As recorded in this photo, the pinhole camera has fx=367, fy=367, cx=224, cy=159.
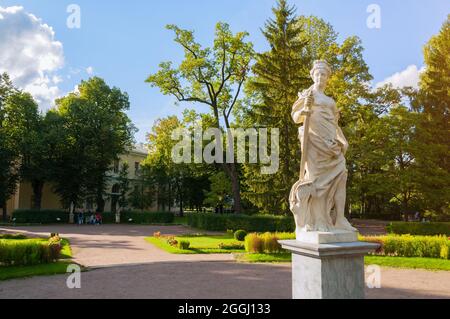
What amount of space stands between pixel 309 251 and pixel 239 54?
95.0 feet

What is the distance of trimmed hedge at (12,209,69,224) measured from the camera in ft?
117

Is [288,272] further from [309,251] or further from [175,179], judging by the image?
[175,179]

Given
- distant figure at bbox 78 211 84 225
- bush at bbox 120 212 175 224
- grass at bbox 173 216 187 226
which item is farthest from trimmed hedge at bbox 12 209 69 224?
grass at bbox 173 216 187 226

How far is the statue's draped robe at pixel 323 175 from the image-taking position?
21.3 ft

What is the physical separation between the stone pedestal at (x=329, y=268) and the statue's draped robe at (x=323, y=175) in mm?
386

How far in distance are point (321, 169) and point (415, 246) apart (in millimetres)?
11920

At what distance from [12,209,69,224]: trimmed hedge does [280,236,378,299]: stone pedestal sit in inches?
1429

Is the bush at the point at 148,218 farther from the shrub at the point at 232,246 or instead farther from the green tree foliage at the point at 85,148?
the shrub at the point at 232,246

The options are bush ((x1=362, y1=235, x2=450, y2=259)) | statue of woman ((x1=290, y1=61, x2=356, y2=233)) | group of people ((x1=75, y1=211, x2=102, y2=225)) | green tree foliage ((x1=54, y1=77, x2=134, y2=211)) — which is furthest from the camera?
green tree foliage ((x1=54, y1=77, x2=134, y2=211))

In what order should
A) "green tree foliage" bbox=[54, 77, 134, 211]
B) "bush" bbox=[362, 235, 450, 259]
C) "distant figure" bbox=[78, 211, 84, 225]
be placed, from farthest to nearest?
1. "green tree foliage" bbox=[54, 77, 134, 211]
2. "distant figure" bbox=[78, 211, 84, 225]
3. "bush" bbox=[362, 235, 450, 259]

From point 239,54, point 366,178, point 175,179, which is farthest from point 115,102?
point 366,178

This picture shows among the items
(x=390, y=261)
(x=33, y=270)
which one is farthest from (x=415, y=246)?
(x=33, y=270)

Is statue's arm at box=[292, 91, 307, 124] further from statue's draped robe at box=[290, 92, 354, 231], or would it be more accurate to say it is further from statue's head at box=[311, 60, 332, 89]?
statue's head at box=[311, 60, 332, 89]
